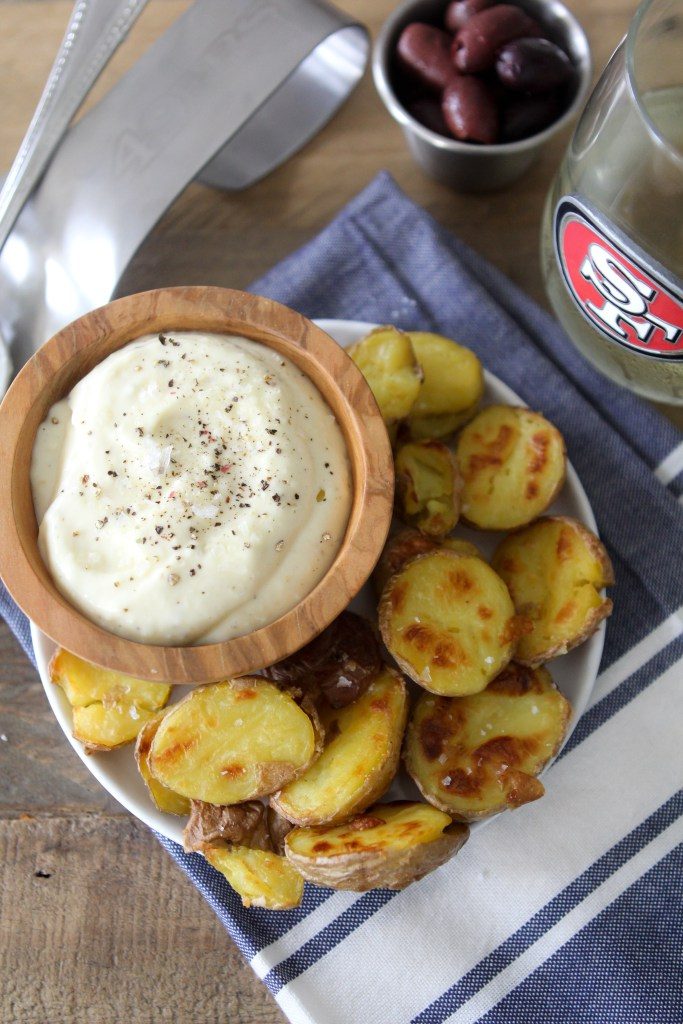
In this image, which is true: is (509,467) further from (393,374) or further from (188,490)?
(188,490)

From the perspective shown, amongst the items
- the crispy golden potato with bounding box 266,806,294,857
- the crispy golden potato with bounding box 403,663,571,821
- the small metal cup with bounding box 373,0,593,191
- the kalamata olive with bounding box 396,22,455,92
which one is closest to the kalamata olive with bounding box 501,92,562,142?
the small metal cup with bounding box 373,0,593,191

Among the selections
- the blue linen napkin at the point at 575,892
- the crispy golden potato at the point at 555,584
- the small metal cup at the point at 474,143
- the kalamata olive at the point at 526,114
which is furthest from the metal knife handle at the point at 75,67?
the crispy golden potato at the point at 555,584

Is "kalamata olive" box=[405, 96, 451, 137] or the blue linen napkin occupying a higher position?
"kalamata olive" box=[405, 96, 451, 137]

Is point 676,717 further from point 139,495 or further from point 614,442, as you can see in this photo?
point 139,495

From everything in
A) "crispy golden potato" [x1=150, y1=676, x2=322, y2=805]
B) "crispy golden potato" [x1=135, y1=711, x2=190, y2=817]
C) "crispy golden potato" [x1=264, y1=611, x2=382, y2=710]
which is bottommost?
"crispy golden potato" [x1=135, y1=711, x2=190, y2=817]

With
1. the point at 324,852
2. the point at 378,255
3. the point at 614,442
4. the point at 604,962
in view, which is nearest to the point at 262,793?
the point at 324,852

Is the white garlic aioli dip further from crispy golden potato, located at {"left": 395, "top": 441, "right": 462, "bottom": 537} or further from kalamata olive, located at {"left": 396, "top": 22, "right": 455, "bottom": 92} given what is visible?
kalamata olive, located at {"left": 396, "top": 22, "right": 455, "bottom": 92}
